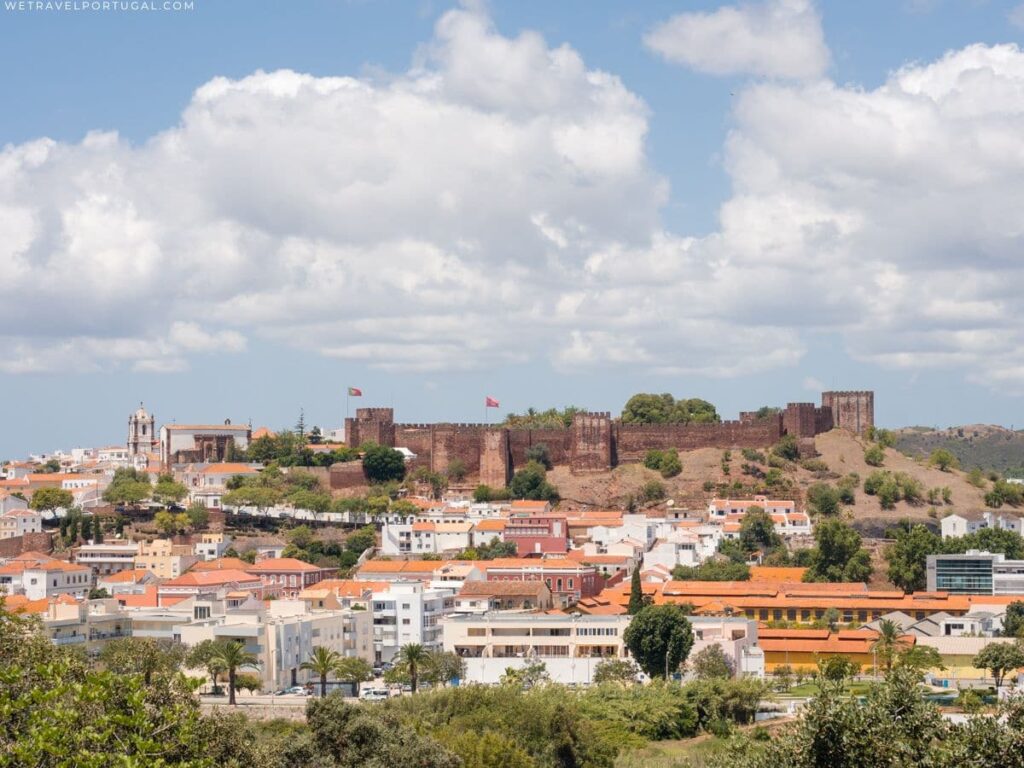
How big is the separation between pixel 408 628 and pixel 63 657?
103ft

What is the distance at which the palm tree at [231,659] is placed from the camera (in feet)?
133

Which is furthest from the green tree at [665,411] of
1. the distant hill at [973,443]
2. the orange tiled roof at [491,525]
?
the distant hill at [973,443]

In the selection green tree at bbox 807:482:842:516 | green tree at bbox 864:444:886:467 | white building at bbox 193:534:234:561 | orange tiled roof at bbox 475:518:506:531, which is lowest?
white building at bbox 193:534:234:561

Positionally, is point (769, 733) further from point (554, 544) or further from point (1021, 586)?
point (554, 544)

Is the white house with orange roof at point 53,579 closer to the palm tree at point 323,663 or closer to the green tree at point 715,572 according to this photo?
the palm tree at point 323,663

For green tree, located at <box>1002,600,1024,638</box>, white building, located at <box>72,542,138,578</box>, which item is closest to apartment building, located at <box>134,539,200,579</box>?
white building, located at <box>72,542,138,578</box>

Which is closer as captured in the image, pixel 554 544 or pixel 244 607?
pixel 244 607

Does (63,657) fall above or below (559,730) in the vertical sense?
above

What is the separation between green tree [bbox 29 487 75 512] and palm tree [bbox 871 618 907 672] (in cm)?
4245

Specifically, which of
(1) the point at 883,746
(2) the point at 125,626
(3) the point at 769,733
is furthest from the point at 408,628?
(1) the point at 883,746

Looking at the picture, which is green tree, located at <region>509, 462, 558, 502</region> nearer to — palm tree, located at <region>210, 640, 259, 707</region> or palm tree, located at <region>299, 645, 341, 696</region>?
palm tree, located at <region>299, 645, 341, 696</region>

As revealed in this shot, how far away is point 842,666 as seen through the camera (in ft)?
135

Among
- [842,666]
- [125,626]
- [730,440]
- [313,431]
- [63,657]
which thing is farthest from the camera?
[313,431]

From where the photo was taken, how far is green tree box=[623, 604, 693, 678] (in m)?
42.8
